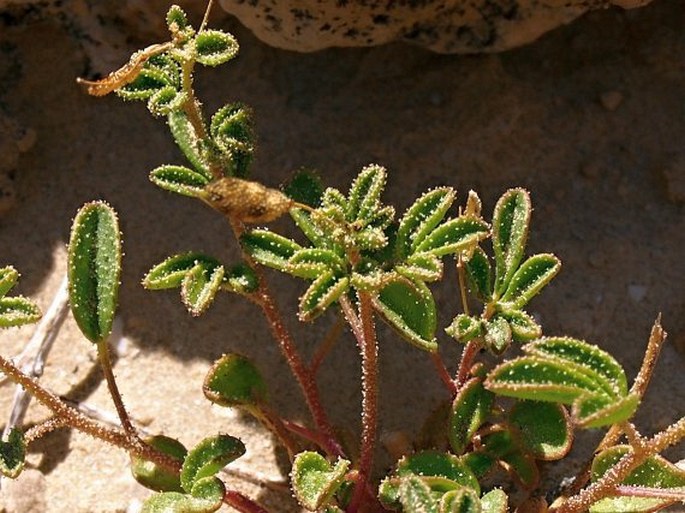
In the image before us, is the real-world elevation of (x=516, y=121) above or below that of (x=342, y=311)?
above

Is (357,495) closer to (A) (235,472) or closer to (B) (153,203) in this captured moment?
(A) (235,472)

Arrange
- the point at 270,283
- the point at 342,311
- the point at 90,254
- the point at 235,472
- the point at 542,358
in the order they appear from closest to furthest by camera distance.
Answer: the point at 542,358 < the point at 90,254 < the point at 342,311 < the point at 235,472 < the point at 270,283

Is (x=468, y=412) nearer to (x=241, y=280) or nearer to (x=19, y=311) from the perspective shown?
(x=241, y=280)

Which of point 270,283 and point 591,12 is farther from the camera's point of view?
point 591,12

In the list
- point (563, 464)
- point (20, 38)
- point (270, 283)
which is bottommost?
point (563, 464)

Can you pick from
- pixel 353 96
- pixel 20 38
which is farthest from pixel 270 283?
pixel 20 38

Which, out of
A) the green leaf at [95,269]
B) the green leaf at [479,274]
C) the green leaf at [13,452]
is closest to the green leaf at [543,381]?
the green leaf at [479,274]

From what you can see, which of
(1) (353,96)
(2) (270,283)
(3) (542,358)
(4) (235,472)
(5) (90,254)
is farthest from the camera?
(1) (353,96)
